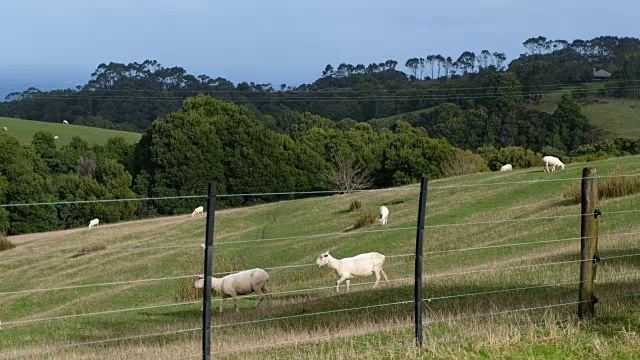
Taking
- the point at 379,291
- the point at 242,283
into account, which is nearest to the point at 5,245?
the point at 242,283

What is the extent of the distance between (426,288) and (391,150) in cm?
7001

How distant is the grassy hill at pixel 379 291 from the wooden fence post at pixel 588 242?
0.76 feet

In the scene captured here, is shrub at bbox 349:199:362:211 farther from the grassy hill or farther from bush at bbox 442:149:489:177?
bush at bbox 442:149:489:177

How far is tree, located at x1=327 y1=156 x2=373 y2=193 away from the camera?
7706 centimetres

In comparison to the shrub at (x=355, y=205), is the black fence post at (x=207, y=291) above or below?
above

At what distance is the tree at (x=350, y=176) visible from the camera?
7706cm

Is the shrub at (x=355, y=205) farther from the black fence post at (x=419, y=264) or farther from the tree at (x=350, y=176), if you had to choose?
the tree at (x=350, y=176)

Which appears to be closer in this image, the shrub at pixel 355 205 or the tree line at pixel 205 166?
the shrub at pixel 355 205

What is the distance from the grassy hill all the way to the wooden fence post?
0.23 m

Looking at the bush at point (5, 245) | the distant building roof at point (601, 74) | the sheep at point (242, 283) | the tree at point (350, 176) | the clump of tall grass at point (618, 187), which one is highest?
the distant building roof at point (601, 74)

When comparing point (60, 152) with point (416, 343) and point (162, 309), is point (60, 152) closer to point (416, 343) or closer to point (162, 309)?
point (162, 309)

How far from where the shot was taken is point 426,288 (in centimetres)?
1486

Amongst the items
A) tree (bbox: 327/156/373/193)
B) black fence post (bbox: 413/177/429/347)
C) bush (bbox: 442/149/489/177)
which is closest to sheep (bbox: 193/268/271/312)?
black fence post (bbox: 413/177/429/347)

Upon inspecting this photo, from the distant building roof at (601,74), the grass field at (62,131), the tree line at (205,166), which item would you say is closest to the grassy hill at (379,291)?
the tree line at (205,166)
